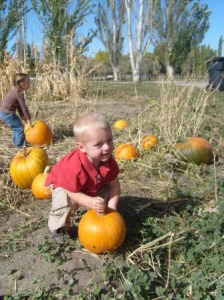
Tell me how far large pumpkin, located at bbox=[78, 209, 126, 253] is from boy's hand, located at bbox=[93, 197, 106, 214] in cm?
5

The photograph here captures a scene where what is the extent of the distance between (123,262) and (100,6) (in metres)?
34.8

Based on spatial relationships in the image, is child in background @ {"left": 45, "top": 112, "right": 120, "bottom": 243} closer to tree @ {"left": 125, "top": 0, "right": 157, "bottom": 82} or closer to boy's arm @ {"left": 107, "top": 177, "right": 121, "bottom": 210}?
boy's arm @ {"left": 107, "top": 177, "right": 121, "bottom": 210}

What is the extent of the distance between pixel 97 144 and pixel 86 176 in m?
0.25

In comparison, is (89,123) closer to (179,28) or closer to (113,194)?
(113,194)

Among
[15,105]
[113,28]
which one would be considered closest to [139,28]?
[113,28]

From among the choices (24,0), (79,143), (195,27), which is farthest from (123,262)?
(195,27)

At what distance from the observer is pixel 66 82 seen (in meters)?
10.3

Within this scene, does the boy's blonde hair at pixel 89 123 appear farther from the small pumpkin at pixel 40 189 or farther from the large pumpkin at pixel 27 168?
the large pumpkin at pixel 27 168

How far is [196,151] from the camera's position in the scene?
417 centimetres

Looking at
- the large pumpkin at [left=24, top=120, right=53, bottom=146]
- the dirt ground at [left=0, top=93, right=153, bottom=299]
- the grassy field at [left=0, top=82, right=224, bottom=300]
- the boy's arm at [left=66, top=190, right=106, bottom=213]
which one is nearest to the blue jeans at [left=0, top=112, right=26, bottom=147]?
the large pumpkin at [left=24, top=120, right=53, bottom=146]

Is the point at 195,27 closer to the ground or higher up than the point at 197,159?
higher up

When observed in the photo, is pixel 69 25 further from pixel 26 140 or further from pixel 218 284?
pixel 218 284

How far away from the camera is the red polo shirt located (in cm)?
240

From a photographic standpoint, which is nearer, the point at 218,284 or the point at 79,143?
the point at 218,284
